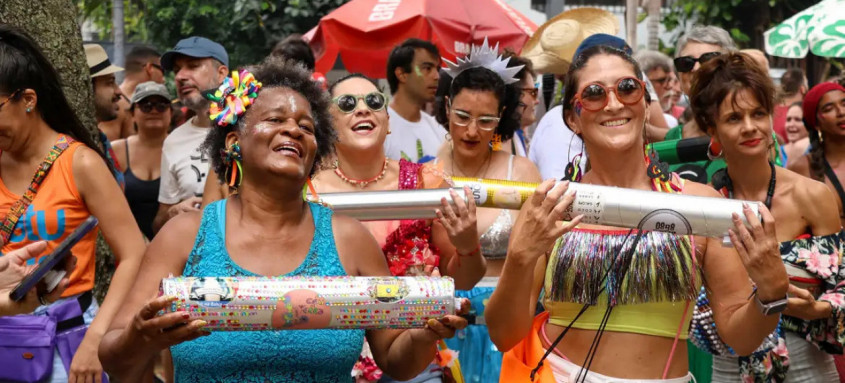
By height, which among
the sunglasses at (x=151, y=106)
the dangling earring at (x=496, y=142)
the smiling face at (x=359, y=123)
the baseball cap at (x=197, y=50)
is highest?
the smiling face at (x=359, y=123)

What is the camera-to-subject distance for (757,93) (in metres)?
4.88

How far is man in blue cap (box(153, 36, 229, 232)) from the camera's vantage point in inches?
272

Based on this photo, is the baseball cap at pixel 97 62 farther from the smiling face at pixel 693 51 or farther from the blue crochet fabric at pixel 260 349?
the blue crochet fabric at pixel 260 349

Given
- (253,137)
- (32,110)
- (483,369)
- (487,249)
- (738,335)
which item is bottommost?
(483,369)

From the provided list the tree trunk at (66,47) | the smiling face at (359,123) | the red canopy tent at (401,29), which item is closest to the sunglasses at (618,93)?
the smiling face at (359,123)

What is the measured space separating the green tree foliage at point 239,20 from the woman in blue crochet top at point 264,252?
35.6ft

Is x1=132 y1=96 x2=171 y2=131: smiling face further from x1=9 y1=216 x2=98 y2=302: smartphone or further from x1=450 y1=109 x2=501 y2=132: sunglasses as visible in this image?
x1=9 y1=216 x2=98 y2=302: smartphone

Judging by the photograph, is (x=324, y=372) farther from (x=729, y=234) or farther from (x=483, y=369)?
(x=483, y=369)

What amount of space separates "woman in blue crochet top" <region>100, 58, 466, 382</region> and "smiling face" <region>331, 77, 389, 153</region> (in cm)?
142

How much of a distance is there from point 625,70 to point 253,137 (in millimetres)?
1430

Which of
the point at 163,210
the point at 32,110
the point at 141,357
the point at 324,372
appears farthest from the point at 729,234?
the point at 163,210

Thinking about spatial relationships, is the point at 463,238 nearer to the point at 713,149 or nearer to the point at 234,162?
the point at 234,162

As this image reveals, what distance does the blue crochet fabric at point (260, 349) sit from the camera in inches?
131

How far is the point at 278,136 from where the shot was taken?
3.63m
